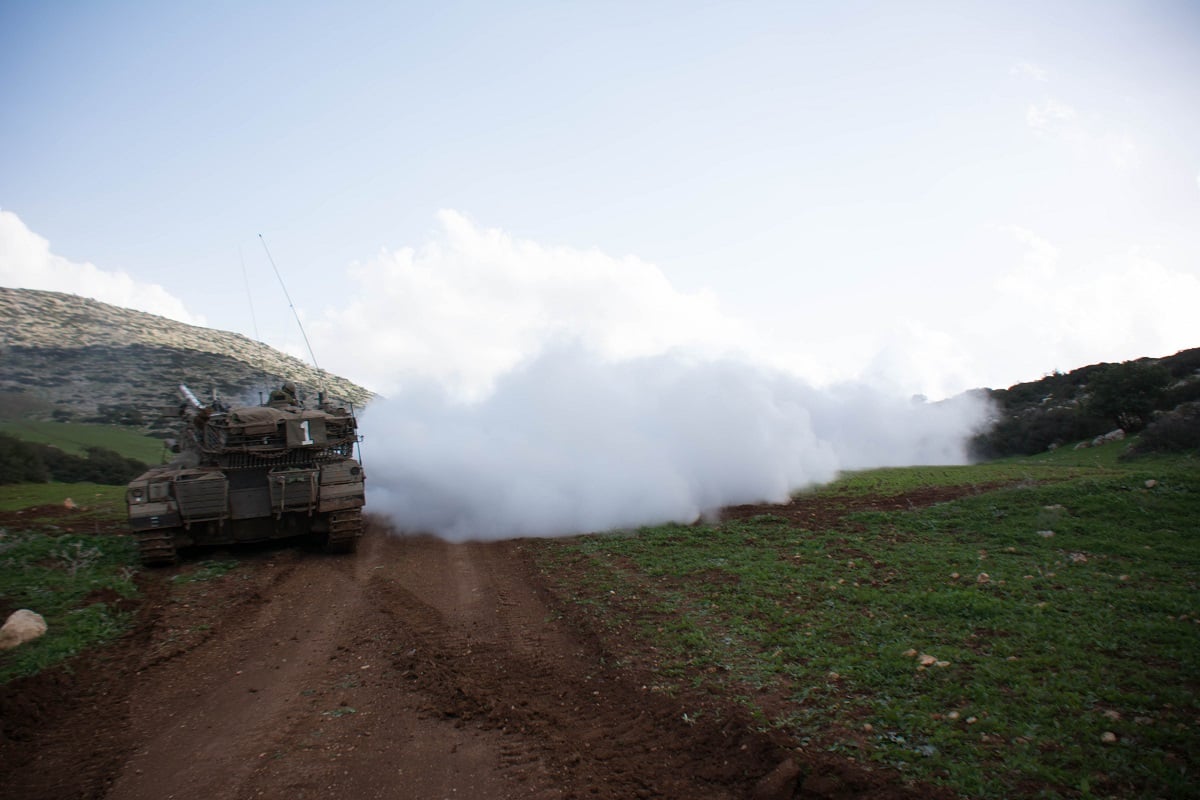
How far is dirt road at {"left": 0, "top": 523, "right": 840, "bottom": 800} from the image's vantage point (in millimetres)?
5297

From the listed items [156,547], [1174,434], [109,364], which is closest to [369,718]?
[156,547]

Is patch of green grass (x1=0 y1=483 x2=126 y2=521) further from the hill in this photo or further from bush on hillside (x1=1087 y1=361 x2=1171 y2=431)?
bush on hillside (x1=1087 y1=361 x2=1171 y2=431)

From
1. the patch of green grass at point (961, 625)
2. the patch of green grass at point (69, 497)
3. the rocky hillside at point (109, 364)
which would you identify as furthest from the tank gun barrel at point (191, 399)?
the rocky hillside at point (109, 364)

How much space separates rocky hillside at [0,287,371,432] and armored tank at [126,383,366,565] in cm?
2634

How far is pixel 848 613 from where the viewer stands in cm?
841

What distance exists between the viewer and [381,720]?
6.40 m

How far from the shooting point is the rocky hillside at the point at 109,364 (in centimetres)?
4758

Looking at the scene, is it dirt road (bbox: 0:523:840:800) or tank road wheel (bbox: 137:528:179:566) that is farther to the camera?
tank road wheel (bbox: 137:528:179:566)

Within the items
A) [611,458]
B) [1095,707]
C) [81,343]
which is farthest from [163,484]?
[81,343]

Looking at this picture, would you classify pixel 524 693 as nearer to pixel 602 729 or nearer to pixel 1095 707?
pixel 602 729

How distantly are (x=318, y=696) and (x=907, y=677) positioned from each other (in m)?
6.17

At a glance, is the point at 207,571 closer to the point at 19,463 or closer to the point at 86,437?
→ the point at 19,463

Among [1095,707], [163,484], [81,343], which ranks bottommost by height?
[1095,707]

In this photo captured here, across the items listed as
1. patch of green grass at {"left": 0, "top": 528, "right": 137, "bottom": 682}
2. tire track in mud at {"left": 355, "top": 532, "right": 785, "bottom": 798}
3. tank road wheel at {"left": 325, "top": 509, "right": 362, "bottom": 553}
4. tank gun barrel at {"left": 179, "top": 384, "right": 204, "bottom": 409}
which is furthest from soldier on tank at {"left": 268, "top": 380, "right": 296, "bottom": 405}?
tire track in mud at {"left": 355, "top": 532, "right": 785, "bottom": 798}
